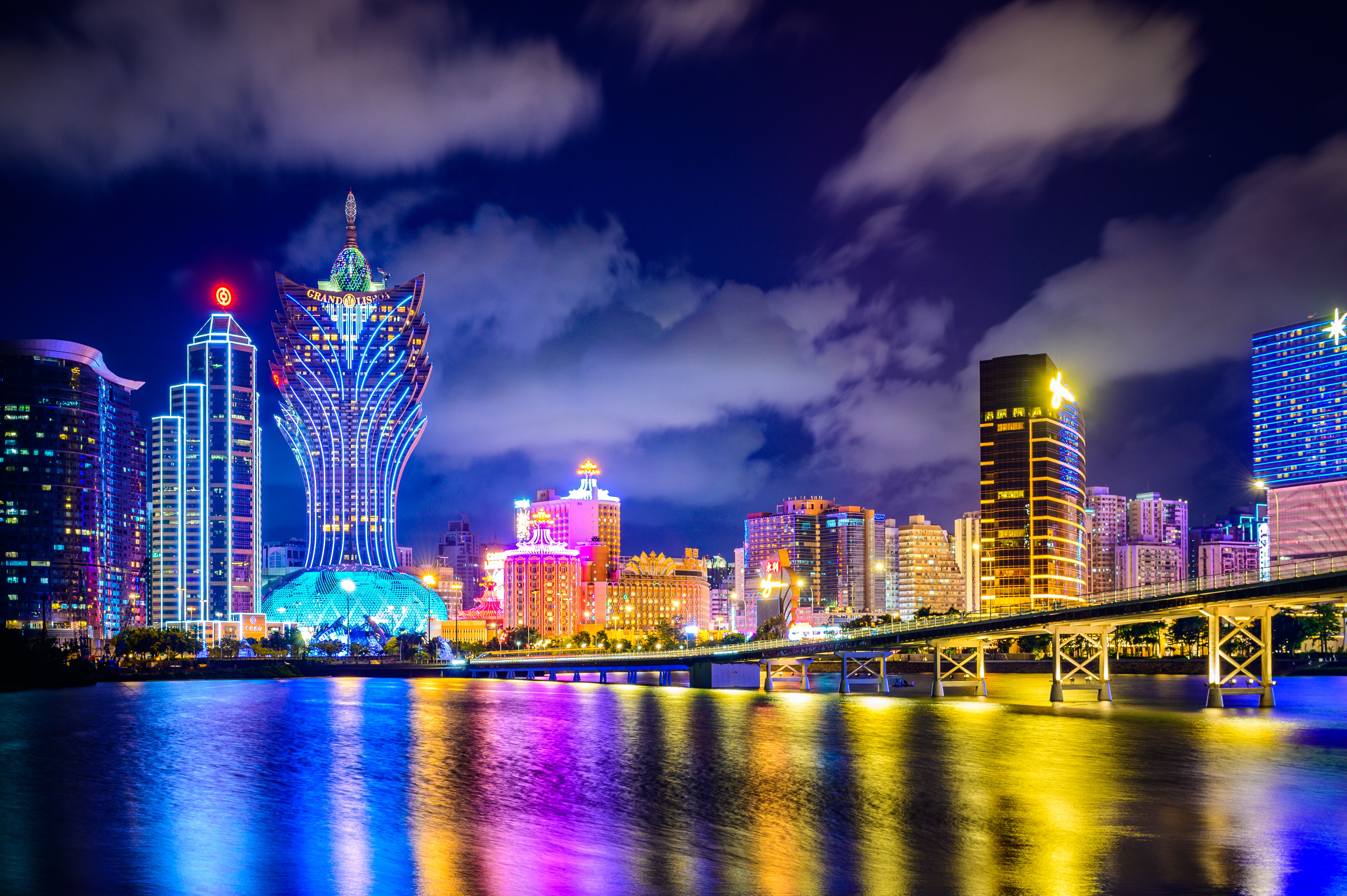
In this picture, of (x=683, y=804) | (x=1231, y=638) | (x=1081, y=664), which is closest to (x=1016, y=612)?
(x=1081, y=664)

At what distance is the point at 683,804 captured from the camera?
6209 cm

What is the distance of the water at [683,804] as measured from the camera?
43.2 m

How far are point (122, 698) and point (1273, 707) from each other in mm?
133158

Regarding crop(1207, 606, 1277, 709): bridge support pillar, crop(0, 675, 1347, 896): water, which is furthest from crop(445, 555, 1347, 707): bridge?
crop(0, 675, 1347, 896): water

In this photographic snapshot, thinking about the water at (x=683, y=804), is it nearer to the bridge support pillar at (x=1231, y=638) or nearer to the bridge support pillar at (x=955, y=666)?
the bridge support pillar at (x=1231, y=638)

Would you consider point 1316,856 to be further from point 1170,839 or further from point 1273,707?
point 1273,707

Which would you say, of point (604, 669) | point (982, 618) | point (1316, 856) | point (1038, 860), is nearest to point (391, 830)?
point (1038, 860)

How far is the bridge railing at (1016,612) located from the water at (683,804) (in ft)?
37.9

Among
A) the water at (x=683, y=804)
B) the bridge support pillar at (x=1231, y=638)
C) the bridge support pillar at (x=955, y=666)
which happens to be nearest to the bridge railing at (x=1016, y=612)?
the bridge support pillar at (x=1231, y=638)

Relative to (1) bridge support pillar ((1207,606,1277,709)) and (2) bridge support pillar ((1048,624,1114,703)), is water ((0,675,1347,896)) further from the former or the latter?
(2) bridge support pillar ((1048,624,1114,703))

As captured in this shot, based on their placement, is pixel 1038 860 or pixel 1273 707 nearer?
pixel 1038 860

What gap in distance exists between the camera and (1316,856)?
45094mm

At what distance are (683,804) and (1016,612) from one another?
79.0m

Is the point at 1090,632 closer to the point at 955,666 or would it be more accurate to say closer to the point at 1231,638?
the point at 1231,638
